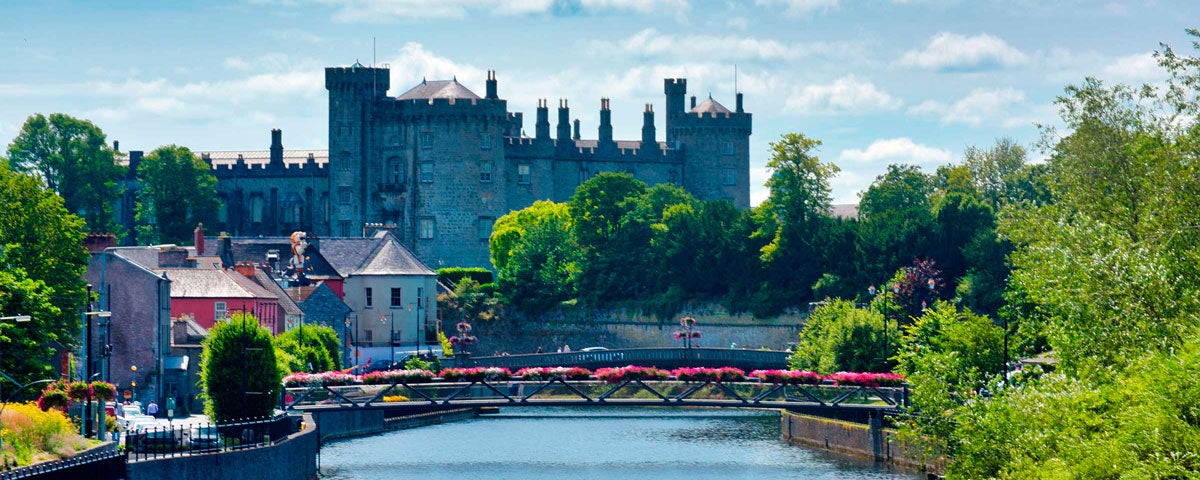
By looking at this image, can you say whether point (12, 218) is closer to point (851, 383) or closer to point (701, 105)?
point (851, 383)

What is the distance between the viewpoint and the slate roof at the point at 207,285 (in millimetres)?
93875

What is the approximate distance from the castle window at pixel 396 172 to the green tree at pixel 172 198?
1540 centimetres

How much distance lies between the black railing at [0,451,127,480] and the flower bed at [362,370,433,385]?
2222 centimetres

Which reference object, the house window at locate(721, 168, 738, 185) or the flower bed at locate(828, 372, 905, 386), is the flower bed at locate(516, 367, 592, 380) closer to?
the flower bed at locate(828, 372, 905, 386)

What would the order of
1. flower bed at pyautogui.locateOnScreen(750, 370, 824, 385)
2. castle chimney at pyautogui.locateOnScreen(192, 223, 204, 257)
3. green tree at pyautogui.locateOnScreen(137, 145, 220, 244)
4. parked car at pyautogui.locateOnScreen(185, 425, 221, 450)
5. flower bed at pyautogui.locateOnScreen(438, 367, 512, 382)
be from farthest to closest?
green tree at pyautogui.locateOnScreen(137, 145, 220, 244) < castle chimney at pyautogui.locateOnScreen(192, 223, 204, 257) < flower bed at pyautogui.locateOnScreen(438, 367, 512, 382) < flower bed at pyautogui.locateOnScreen(750, 370, 824, 385) < parked car at pyautogui.locateOnScreen(185, 425, 221, 450)

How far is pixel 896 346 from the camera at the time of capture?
3228 inches

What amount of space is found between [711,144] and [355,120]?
26031 millimetres

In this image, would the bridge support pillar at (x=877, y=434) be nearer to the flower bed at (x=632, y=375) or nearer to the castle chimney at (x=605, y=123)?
the flower bed at (x=632, y=375)

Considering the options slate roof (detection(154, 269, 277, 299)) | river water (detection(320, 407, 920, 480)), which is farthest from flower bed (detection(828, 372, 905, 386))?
slate roof (detection(154, 269, 277, 299))

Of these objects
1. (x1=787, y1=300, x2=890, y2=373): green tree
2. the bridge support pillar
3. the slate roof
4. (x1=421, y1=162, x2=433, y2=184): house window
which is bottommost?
the bridge support pillar

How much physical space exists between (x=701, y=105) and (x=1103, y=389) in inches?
4484

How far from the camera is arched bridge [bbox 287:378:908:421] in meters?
68.8

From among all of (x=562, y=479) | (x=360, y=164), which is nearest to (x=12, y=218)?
(x=562, y=479)

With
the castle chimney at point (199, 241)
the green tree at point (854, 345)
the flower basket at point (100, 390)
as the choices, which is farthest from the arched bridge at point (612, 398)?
the castle chimney at point (199, 241)
